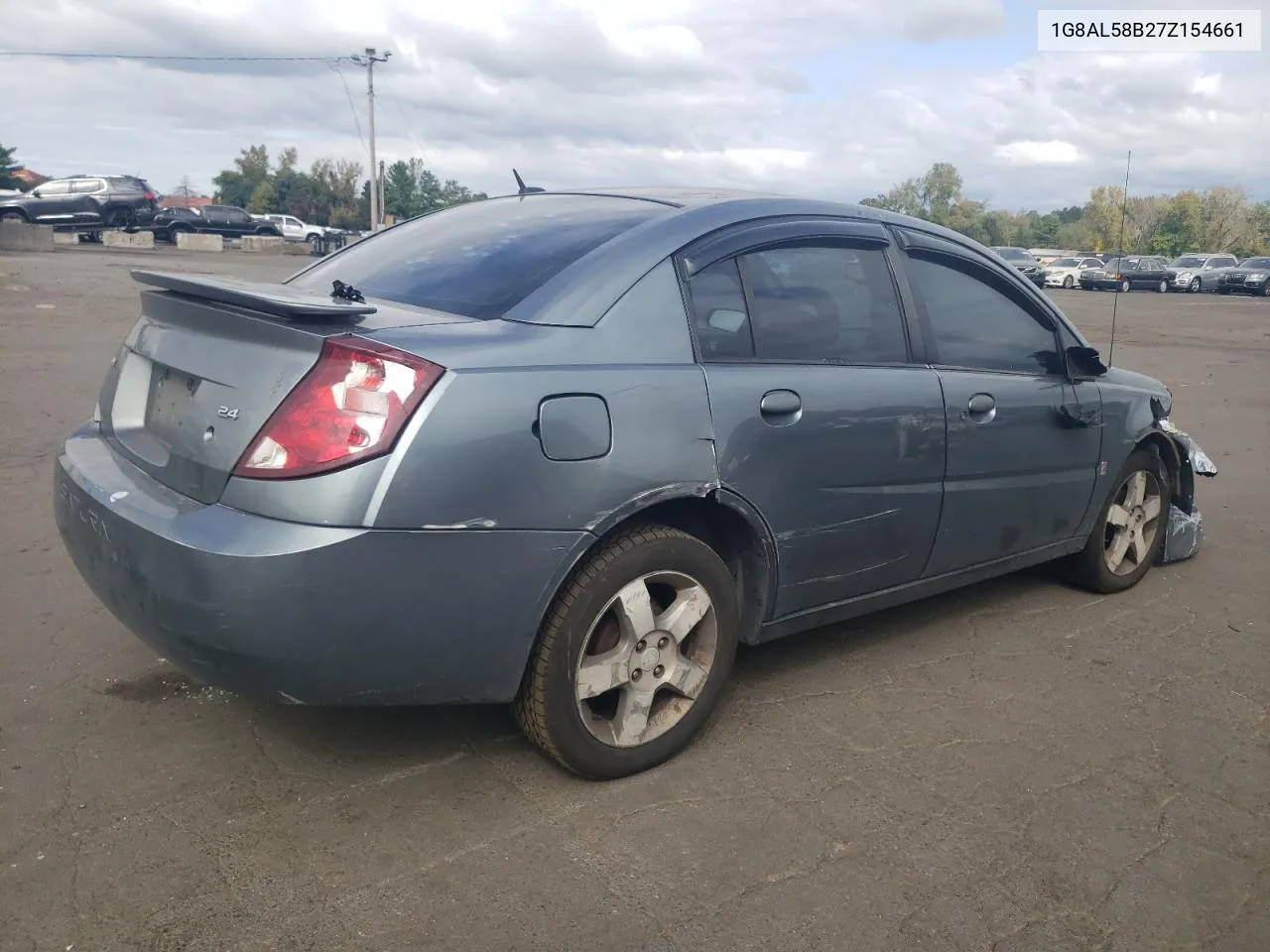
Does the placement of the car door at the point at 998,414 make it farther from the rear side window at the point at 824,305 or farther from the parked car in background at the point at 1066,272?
the parked car in background at the point at 1066,272

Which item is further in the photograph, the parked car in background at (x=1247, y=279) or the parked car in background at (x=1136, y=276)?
the parked car in background at (x=1247, y=279)

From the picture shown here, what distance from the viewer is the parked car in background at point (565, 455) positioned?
103 inches

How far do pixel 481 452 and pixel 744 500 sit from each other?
906 millimetres

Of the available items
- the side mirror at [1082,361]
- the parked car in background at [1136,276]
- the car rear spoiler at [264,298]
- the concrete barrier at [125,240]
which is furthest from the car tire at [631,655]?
the parked car in background at [1136,276]

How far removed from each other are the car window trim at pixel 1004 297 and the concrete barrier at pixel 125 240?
121 feet

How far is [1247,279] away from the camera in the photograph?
43.4 meters

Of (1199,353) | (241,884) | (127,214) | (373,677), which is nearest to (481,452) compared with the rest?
(373,677)

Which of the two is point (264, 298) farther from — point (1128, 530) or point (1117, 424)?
point (1128, 530)

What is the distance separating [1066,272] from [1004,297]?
43500 millimetres

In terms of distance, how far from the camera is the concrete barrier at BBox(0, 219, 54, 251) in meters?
29.4

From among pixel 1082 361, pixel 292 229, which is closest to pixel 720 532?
pixel 1082 361

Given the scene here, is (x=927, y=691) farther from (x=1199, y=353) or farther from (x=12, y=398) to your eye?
(x=1199, y=353)

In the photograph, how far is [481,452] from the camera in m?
2.68

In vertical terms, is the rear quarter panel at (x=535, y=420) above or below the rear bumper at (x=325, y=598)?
above
